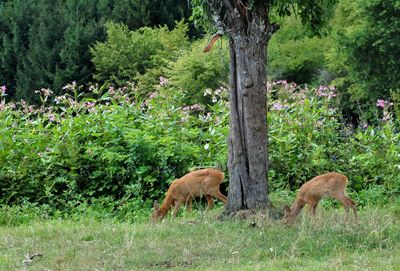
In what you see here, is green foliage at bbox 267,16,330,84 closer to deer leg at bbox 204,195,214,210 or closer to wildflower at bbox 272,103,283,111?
wildflower at bbox 272,103,283,111

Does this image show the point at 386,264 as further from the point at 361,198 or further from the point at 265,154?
the point at 361,198

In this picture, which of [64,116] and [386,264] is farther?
[64,116]

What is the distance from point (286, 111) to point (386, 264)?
7766mm

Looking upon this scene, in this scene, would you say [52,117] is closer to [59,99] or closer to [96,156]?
[59,99]

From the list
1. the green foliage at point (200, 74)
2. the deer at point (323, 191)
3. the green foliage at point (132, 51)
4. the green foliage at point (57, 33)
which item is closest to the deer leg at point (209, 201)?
the deer at point (323, 191)

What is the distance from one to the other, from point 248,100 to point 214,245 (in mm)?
2314

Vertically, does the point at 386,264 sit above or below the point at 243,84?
below

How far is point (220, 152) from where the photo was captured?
44.2ft

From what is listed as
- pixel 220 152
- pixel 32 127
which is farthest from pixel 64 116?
pixel 220 152

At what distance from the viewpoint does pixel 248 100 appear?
9.68 meters

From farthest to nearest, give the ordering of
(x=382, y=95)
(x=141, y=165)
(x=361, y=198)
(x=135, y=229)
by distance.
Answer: (x=382, y=95) < (x=141, y=165) < (x=361, y=198) < (x=135, y=229)

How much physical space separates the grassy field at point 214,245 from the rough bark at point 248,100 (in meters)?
0.55

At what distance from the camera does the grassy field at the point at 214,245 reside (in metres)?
7.27

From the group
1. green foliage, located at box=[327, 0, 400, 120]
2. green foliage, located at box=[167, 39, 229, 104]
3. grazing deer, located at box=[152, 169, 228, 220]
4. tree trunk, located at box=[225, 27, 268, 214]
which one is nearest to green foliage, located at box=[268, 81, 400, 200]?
grazing deer, located at box=[152, 169, 228, 220]
